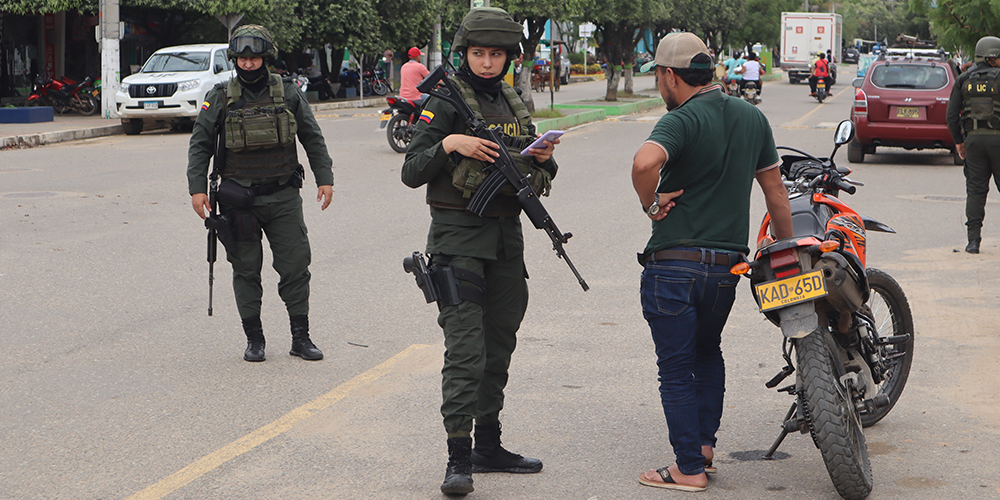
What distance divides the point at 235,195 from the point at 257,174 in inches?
6.8

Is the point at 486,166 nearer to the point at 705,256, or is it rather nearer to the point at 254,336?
the point at 705,256

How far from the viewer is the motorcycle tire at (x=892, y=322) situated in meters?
4.86

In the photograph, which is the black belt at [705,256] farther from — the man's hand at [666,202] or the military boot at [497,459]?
the military boot at [497,459]

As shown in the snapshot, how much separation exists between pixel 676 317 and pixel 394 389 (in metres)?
1.93

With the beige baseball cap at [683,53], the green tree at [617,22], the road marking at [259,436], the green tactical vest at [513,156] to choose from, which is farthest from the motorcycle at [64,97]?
the beige baseball cap at [683,53]

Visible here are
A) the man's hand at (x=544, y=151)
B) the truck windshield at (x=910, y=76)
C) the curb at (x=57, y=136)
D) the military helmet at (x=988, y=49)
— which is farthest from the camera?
the curb at (x=57, y=136)

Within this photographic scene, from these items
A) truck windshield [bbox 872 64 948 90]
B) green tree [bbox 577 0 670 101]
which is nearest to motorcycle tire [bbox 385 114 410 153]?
truck windshield [bbox 872 64 948 90]

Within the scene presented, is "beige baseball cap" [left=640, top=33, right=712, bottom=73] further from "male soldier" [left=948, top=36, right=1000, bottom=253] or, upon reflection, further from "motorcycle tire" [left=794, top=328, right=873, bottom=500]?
"male soldier" [left=948, top=36, right=1000, bottom=253]

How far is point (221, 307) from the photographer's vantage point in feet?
23.8

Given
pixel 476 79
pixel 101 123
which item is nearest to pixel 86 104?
pixel 101 123

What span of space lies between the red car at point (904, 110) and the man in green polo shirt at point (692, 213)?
523 inches

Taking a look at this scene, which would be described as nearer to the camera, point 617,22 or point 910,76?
point 910,76

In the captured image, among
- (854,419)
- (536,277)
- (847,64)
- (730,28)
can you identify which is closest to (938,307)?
(536,277)

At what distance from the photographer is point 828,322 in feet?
14.3
